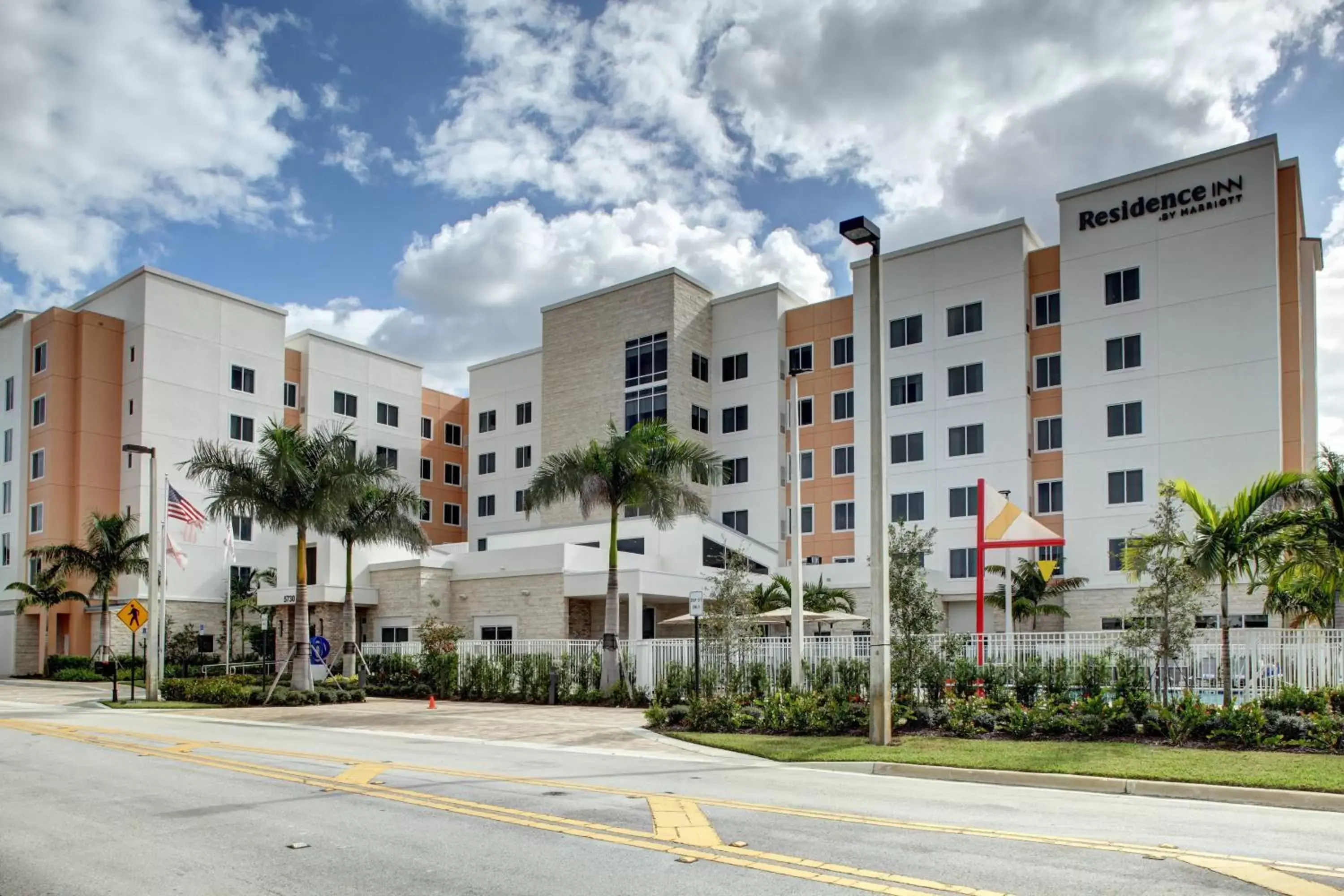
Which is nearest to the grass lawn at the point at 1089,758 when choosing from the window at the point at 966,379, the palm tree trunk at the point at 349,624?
the palm tree trunk at the point at 349,624

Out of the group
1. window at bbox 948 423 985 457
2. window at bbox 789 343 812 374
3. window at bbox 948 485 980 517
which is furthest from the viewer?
window at bbox 789 343 812 374

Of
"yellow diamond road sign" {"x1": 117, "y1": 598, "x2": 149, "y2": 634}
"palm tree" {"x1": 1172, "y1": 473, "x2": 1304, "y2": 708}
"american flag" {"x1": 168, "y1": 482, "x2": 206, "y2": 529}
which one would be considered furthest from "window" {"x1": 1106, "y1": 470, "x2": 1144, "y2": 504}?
"yellow diamond road sign" {"x1": 117, "y1": 598, "x2": 149, "y2": 634}

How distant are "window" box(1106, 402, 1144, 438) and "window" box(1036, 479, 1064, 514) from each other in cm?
310

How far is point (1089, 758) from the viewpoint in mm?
15516

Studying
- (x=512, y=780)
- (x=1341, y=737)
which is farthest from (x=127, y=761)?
(x=1341, y=737)

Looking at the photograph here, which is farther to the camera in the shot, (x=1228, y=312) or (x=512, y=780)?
(x=1228, y=312)

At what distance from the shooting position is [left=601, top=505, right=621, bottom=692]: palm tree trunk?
29859 millimetres

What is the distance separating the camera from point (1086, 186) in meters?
46.2

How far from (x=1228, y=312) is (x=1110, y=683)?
28298 mm

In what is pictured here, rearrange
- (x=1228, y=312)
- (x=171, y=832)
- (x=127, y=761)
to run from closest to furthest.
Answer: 1. (x=171, y=832)
2. (x=127, y=761)
3. (x=1228, y=312)

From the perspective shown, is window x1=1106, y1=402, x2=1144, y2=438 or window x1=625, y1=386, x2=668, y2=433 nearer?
window x1=1106, y1=402, x2=1144, y2=438

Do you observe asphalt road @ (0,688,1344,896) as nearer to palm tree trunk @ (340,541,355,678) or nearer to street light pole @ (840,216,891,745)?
street light pole @ (840,216,891,745)

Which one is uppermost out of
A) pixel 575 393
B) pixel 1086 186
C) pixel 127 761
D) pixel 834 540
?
pixel 1086 186

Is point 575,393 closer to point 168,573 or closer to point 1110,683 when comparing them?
point 168,573
